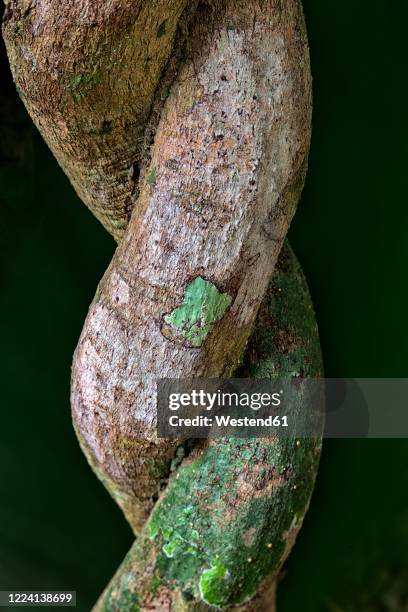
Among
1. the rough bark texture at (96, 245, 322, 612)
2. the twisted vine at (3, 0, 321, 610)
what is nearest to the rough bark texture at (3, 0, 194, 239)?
the twisted vine at (3, 0, 321, 610)

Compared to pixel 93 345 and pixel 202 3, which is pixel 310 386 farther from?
pixel 202 3

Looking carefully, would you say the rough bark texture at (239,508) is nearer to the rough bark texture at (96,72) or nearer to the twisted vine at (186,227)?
the twisted vine at (186,227)

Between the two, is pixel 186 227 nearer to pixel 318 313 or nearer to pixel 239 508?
pixel 239 508

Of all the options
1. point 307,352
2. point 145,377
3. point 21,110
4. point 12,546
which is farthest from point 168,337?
point 12,546

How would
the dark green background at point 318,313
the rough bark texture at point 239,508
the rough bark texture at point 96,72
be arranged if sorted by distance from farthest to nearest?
the dark green background at point 318,313, the rough bark texture at point 239,508, the rough bark texture at point 96,72

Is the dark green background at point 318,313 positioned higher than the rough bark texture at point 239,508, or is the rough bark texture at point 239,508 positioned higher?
the dark green background at point 318,313

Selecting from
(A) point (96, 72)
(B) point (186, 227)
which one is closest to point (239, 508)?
(B) point (186, 227)

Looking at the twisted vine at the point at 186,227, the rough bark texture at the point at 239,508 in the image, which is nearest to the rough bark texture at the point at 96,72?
the twisted vine at the point at 186,227
